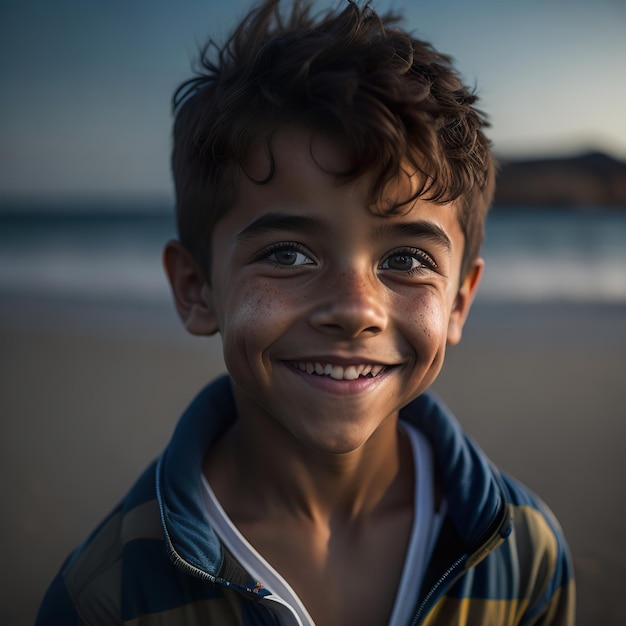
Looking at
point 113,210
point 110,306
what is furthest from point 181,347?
point 113,210

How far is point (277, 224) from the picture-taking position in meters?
1.48

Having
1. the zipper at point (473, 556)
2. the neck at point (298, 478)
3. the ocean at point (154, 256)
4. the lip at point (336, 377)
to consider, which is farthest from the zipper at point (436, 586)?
Result: the ocean at point (154, 256)

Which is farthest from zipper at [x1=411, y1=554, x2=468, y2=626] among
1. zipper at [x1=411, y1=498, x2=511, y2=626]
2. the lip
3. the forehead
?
the forehead

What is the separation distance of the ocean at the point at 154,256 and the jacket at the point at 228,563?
3.74 metres

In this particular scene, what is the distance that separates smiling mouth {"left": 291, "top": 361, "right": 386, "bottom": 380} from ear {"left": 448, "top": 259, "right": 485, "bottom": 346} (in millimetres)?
346

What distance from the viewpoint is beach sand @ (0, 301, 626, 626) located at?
8.97 feet

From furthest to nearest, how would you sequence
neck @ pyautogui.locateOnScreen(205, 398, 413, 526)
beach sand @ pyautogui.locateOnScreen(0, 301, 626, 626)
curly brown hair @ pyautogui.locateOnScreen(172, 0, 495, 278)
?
beach sand @ pyautogui.locateOnScreen(0, 301, 626, 626)
neck @ pyautogui.locateOnScreen(205, 398, 413, 526)
curly brown hair @ pyautogui.locateOnScreen(172, 0, 495, 278)

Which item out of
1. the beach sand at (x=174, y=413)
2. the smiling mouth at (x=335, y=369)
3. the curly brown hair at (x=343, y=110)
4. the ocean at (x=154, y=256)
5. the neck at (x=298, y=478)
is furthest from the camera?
the ocean at (x=154, y=256)

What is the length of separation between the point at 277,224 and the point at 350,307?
0.24 metres

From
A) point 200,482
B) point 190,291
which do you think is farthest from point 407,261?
point 200,482

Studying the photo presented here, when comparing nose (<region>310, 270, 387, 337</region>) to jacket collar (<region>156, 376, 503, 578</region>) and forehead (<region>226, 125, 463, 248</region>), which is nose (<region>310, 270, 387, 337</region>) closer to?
forehead (<region>226, 125, 463, 248</region>)

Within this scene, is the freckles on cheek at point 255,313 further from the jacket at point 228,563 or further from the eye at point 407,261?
the jacket at point 228,563

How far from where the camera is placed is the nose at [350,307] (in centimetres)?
143

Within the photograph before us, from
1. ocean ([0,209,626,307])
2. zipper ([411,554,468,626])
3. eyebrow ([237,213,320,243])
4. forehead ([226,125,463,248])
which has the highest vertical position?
ocean ([0,209,626,307])
